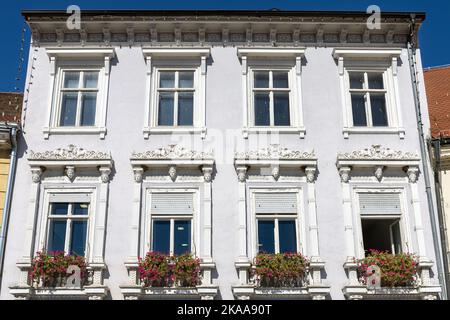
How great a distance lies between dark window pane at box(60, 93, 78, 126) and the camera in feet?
53.5

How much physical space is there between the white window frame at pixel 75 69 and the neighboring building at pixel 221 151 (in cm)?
4

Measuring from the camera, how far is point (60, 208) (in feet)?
50.4

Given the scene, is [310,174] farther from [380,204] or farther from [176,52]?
[176,52]

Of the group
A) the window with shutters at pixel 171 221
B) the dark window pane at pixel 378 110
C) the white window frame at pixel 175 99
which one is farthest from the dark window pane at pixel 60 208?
the dark window pane at pixel 378 110

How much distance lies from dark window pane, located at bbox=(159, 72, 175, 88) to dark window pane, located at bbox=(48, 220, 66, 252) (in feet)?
14.0

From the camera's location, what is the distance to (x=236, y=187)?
15.4 m

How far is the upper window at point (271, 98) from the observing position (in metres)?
16.3

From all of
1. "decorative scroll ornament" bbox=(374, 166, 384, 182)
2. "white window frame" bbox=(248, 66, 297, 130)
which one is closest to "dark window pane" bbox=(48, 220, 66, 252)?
"white window frame" bbox=(248, 66, 297, 130)

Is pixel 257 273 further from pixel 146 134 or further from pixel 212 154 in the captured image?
pixel 146 134

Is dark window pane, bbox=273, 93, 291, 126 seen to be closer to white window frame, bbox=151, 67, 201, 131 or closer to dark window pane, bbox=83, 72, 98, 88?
white window frame, bbox=151, 67, 201, 131
